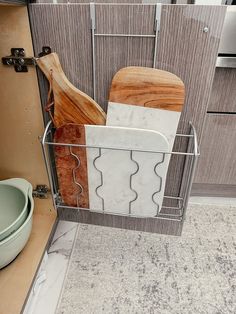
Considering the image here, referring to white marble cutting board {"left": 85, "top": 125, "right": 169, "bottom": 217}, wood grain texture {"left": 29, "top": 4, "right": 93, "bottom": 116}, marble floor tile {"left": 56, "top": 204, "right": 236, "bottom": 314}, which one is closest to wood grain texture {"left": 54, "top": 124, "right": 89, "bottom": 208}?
white marble cutting board {"left": 85, "top": 125, "right": 169, "bottom": 217}

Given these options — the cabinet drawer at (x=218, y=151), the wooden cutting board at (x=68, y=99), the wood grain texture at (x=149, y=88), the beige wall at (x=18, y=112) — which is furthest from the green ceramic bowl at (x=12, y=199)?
the cabinet drawer at (x=218, y=151)

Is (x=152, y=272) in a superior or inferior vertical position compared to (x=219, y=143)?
inferior

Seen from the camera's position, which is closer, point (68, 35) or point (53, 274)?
point (68, 35)

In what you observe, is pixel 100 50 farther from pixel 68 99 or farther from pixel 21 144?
pixel 21 144

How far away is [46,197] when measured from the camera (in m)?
0.82

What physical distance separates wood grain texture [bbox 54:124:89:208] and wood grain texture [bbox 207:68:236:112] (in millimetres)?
513

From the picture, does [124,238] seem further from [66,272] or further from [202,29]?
[202,29]

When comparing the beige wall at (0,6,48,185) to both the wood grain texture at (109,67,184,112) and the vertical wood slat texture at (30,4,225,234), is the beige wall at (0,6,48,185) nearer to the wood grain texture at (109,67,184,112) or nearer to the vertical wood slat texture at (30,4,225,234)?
the vertical wood slat texture at (30,4,225,234)

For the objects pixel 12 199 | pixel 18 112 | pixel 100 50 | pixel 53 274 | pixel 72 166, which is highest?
pixel 100 50

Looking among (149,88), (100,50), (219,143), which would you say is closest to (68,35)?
(100,50)

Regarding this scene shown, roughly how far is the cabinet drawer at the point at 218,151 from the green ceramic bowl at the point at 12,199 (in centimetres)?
64

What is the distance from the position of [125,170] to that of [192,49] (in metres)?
0.31

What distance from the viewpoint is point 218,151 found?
942mm

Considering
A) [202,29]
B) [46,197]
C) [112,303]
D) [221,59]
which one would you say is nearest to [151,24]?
[202,29]
